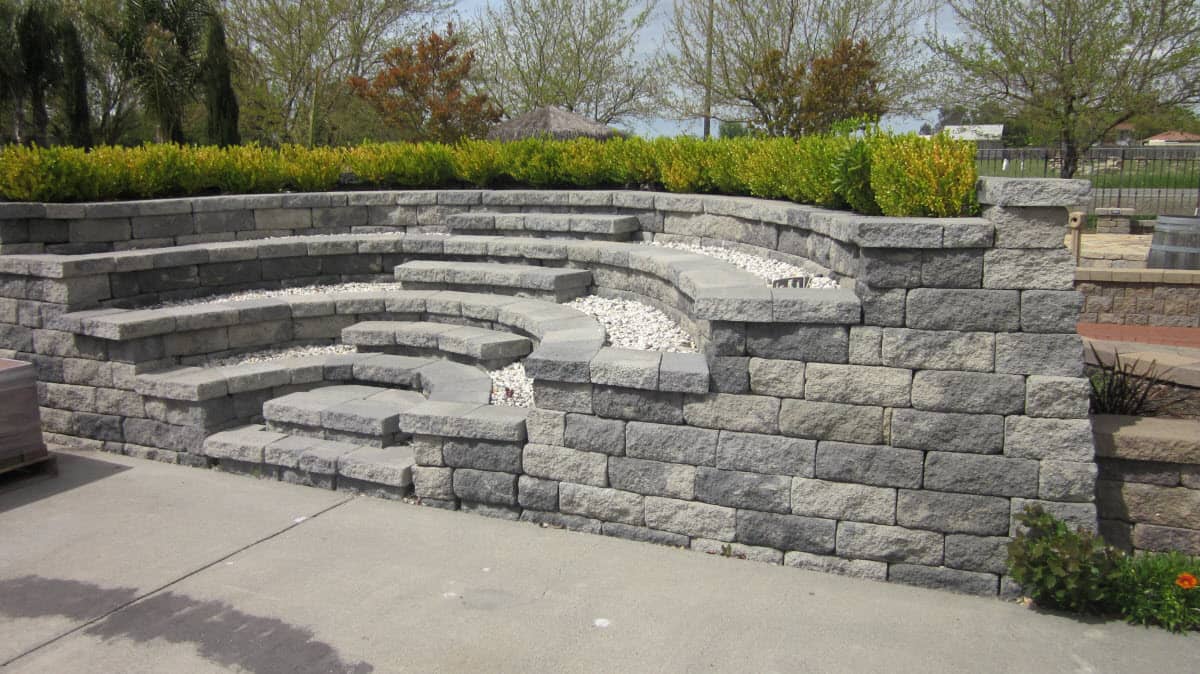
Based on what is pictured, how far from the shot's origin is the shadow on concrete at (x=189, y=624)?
3455 mm

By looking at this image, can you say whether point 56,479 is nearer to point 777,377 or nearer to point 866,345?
point 777,377

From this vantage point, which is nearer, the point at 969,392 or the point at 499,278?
the point at 969,392

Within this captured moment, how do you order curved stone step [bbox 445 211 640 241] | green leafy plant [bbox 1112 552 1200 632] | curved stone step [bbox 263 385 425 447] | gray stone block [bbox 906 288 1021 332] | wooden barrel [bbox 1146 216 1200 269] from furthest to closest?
wooden barrel [bbox 1146 216 1200 269] < curved stone step [bbox 445 211 640 241] < curved stone step [bbox 263 385 425 447] < gray stone block [bbox 906 288 1021 332] < green leafy plant [bbox 1112 552 1200 632]

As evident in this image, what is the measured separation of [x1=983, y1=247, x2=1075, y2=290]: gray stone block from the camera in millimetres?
3926

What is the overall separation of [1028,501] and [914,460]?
0.55 meters

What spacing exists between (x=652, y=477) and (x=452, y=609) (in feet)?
4.23

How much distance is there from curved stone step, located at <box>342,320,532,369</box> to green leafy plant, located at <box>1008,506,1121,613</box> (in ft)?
11.7

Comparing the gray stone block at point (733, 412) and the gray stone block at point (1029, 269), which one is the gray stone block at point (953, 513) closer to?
the gray stone block at point (733, 412)

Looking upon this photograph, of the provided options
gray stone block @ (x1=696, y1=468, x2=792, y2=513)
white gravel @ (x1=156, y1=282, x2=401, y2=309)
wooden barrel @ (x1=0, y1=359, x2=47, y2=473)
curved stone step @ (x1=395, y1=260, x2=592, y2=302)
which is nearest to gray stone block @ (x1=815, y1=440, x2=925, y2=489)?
gray stone block @ (x1=696, y1=468, x2=792, y2=513)

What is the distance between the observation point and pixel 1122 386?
4.65m

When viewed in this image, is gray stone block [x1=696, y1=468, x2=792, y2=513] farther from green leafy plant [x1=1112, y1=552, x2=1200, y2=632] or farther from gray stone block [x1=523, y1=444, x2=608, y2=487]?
green leafy plant [x1=1112, y1=552, x2=1200, y2=632]

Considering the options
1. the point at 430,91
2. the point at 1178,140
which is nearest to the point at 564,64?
the point at 430,91

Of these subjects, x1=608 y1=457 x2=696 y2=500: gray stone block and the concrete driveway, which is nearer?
the concrete driveway

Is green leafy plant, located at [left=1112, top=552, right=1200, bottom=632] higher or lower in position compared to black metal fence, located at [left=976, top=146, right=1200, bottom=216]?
lower
